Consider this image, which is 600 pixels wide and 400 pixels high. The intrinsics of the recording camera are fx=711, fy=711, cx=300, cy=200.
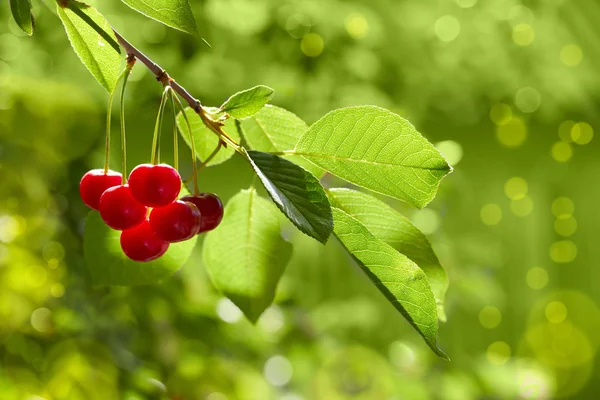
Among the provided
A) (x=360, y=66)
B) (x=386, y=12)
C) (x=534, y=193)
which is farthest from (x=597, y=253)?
(x=360, y=66)

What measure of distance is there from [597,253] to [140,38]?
10.1 ft

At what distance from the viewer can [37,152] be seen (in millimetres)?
1215

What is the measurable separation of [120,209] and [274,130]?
0.30 feet

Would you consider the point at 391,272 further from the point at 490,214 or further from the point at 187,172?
the point at 490,214

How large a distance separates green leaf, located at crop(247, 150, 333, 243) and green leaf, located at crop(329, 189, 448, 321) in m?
0.08

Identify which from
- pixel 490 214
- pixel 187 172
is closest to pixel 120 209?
pixel 187 172

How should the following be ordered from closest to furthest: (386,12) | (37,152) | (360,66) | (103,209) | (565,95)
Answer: (103,209) → (37,152) → (360,66) → (386,12) → (565,95)

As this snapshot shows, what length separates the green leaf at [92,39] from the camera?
0.31 m

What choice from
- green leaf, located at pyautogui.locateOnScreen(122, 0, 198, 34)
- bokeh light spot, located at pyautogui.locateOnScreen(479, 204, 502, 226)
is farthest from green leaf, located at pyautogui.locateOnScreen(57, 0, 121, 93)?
bokeh light spot, located at pyautogui.locateOnScreen(479, 204, 502, 226)

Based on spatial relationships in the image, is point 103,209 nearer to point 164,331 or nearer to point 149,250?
point 149,250

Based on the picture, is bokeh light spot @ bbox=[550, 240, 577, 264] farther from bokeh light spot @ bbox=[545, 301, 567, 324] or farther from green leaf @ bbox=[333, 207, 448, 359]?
green leaf @ bbox=[333, 207, 448, 359]

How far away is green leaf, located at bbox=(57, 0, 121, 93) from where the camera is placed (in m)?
0.31

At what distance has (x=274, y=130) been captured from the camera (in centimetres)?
38

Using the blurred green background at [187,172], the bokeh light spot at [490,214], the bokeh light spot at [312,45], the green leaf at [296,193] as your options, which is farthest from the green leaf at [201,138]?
the bokeh light spot at [490,214]
